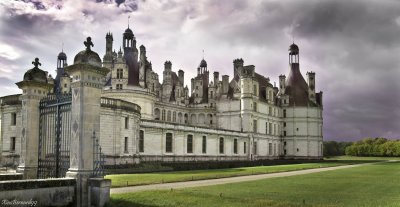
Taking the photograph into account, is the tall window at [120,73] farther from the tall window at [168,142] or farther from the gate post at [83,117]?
the gate post at [83,117]

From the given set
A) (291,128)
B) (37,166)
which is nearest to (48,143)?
(37,166)

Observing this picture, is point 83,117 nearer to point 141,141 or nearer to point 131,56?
point 141,141

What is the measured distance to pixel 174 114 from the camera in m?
68.2

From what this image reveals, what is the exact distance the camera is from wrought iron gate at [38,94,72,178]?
1507 centimetres

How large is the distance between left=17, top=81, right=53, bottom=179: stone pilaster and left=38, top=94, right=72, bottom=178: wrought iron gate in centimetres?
18

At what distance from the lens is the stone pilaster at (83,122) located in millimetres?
13680

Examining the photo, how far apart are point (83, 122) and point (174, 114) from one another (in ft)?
179

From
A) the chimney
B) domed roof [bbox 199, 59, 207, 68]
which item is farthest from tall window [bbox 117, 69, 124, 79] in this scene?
domed roof [bbox 199, 59, 207, 68]

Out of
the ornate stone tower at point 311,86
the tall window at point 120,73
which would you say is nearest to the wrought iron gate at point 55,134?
the tall window at point 120,73

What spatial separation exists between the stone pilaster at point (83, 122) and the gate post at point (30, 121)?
2.70 metres

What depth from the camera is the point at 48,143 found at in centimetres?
1811

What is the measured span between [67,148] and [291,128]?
70.0 meters

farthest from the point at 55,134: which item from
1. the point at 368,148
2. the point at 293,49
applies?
the point at 368,148

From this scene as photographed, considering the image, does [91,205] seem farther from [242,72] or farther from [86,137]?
[242,72]
